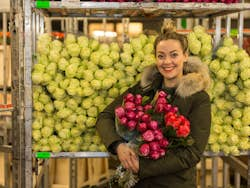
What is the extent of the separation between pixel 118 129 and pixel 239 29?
136 cm

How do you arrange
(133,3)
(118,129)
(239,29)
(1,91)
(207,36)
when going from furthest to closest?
(1,91) < (239,29) < (207,36) < (133,3) < (118,129)

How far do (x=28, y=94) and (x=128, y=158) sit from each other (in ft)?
2.70

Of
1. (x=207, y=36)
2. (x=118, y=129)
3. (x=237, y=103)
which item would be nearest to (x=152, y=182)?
(x=118, y=129)

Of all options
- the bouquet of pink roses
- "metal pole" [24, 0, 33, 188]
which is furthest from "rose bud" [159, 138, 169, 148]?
"metal pole" [24, 0, 33, 188]

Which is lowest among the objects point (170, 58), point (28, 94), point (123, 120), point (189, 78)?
point (123, 120)

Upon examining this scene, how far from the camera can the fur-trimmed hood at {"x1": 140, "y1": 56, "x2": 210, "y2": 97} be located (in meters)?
2.33

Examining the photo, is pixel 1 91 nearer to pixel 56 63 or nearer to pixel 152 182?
pixel 56 63

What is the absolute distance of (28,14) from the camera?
2566mm

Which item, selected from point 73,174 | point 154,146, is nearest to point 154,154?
point 154,146

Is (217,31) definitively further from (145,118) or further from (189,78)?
(145,118)

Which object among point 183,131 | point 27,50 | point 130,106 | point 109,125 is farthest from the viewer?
point 27,50

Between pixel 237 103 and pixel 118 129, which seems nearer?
pixel 118 129

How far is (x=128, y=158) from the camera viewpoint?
224 centimetres

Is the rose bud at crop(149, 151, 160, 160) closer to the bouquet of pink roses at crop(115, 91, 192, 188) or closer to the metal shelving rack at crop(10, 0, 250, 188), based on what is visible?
the bouquet of pink roses at crop(115, 91, 192, 188)
